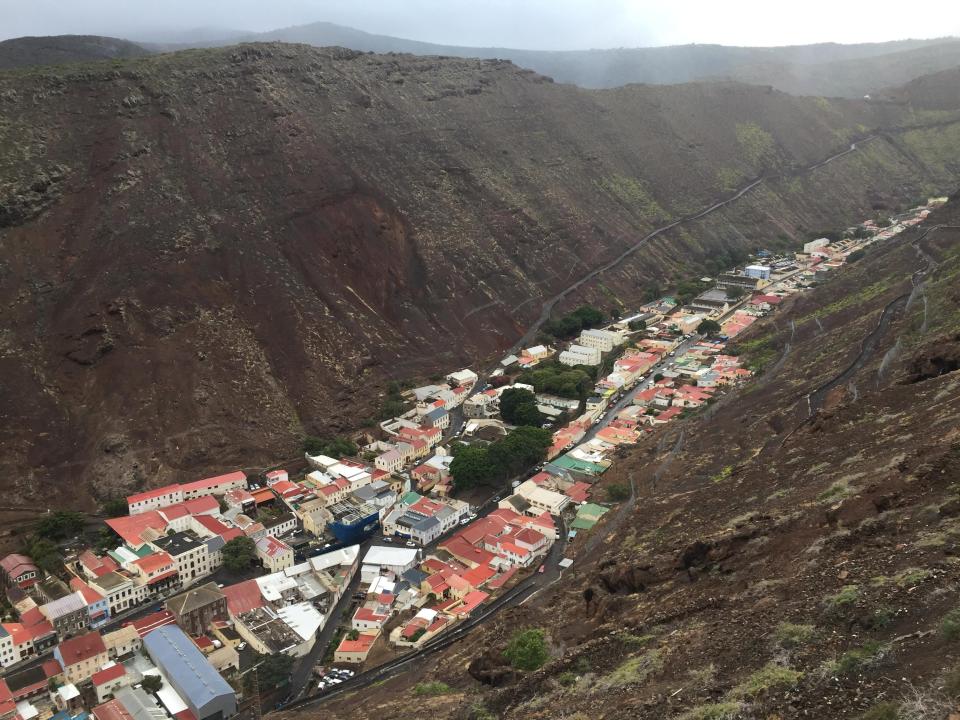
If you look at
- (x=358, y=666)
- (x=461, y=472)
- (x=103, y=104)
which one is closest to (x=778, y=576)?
(x=358, y=666)

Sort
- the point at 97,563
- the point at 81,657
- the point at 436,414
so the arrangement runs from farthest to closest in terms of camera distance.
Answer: the point at 436,414 → the point at 97,563 → the point at 81,657

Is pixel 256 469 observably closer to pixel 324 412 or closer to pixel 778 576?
pixel 324 412

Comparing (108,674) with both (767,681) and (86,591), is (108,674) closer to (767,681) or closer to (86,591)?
(86,591)

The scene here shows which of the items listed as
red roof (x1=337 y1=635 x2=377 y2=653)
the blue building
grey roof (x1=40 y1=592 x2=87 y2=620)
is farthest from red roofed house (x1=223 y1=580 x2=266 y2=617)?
grey roof (x1=40 y1=592 x2=87 y2=620)

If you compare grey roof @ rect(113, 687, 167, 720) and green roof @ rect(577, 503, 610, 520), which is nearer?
grey roof @ rect(113, 687, 167, 720)

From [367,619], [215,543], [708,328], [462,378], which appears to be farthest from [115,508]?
[708,328]

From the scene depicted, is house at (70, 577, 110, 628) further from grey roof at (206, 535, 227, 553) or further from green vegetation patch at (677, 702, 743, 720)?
green vegetation patch at (677, 702, 743, 720)

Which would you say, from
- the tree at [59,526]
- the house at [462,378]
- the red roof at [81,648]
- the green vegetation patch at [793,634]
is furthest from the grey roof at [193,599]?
the house at [462,378]
